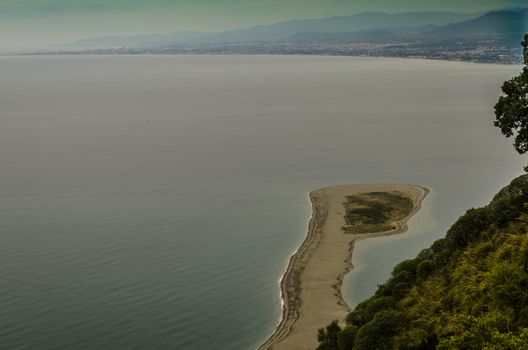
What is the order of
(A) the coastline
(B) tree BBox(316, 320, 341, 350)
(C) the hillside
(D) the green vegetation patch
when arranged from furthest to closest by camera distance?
1. (D) the green vegetation patch
2. (A) the coastline
3. (B) tree BBox(316, 320, 341, 350)
4. (C) the hillside

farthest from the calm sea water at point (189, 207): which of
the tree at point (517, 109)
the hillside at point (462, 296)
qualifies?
the tree at point (517, 109)

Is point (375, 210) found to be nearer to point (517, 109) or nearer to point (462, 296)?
point (517, 109)

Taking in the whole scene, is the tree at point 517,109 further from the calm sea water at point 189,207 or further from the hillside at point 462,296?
the calm sea water at point 189,207

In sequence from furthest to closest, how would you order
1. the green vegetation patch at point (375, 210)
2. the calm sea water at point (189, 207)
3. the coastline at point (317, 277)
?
the green vegetation patch at point (375, 210), the calm sea water at point (189, 207), the coastline at point (317, 277)

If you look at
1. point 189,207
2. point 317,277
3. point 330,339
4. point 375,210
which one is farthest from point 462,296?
point 189,207

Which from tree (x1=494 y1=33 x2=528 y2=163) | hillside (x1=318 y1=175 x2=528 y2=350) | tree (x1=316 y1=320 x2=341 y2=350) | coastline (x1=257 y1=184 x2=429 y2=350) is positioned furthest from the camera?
coastline (x1=257 y1=184 x2=429 y2=350)

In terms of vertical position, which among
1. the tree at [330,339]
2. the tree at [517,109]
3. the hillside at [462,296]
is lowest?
the tree at [330,339]

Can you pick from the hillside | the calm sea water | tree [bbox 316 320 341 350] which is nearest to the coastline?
the calm sea water

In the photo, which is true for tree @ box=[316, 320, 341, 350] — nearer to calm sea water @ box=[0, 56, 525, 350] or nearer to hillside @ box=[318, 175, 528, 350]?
hillside @ box=[318, 175, 528, 350]
